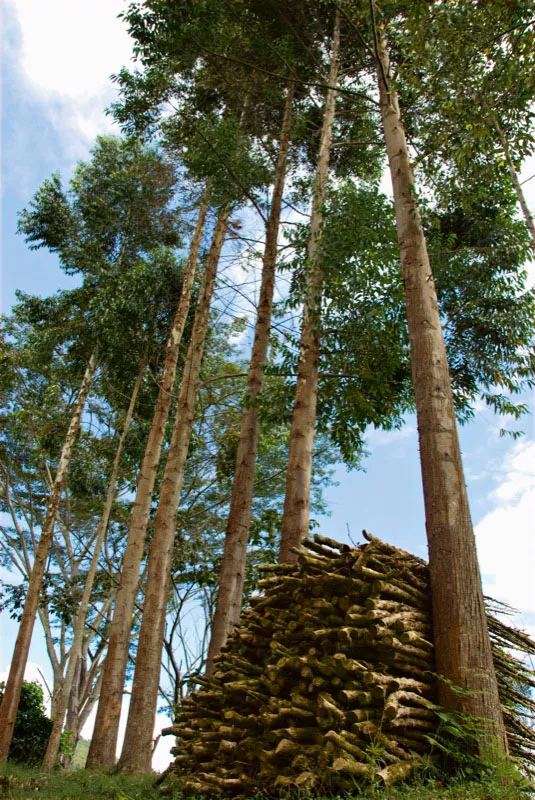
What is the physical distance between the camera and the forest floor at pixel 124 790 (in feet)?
10.6

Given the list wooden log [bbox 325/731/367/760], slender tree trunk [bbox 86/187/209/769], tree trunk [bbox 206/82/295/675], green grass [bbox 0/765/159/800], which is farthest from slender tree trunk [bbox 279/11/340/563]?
slender tree trunk [bbox 86/187/209/769]

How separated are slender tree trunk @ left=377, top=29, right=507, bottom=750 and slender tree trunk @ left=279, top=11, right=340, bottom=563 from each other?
2.50m

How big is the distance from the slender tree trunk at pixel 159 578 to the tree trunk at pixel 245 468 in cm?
174

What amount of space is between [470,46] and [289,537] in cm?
643

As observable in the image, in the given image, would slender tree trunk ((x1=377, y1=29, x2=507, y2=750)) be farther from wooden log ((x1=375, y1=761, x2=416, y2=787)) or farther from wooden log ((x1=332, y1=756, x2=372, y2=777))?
wooden log ((x1=332, y1=756, x2=372, y2=777))

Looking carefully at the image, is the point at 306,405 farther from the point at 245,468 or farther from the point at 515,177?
the point at 515,177

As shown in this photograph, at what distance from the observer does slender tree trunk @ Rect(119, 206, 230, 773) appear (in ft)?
28.6

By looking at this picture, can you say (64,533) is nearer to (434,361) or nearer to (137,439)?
(137,439)

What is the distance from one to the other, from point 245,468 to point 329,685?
5150 mm

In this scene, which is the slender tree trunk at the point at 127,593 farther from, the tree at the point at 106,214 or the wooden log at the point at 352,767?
the wooden log at the point at 352,767

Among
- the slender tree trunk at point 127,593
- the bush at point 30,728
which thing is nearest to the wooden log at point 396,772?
the slender tree trunk at point 127,593

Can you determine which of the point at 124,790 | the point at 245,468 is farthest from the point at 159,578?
the point at 124,790

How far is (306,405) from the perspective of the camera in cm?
797

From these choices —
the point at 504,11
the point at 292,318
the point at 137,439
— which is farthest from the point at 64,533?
the point at 504,11
